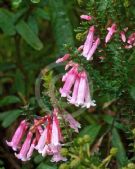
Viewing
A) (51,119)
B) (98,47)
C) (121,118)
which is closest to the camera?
(51,119)

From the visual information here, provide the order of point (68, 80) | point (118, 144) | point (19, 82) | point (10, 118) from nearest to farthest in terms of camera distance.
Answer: point (68, 80)
point (118, 144)
point (10, 118)
point (19, 82)

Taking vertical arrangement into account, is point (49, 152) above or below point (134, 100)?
below

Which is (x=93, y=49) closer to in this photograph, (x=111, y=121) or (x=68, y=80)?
(x=68, y=80)

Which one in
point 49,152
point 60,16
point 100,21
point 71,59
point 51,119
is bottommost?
point 49,152


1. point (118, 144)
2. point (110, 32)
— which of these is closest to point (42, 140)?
point (110, 32)

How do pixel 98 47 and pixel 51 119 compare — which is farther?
pixel 98 47

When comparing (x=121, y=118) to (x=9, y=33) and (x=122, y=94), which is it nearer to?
(x=122, y=94)

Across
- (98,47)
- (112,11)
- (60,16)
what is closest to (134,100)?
(98,47)

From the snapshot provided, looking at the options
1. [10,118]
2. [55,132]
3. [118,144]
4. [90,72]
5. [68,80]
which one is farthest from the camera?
[10,118]

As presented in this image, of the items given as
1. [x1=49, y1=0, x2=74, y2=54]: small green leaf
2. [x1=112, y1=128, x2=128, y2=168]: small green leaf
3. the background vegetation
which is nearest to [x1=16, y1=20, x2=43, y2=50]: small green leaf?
the background vegetation
